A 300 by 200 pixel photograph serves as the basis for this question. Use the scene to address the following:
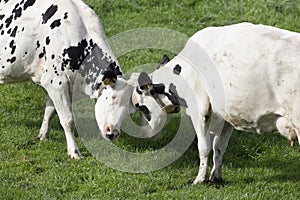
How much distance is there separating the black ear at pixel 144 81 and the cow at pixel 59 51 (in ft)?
1.95

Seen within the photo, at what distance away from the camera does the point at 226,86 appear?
8.09 m

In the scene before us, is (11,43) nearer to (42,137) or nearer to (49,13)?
(49,13)

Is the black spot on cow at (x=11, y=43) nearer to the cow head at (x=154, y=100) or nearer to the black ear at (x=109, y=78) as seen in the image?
the black ear at (x=109, y=78)

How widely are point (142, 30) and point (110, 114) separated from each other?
19.9 feet

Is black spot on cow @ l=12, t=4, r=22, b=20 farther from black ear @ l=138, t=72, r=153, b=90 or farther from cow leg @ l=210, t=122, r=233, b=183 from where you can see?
cow leg @ l=210, t=122, r=233, b=183

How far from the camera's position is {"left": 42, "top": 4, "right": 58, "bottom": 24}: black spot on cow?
998cm

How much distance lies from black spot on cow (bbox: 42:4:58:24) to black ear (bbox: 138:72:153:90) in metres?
1.95

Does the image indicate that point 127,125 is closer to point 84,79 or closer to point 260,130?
point 84,79

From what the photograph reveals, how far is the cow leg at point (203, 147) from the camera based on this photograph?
8609mm

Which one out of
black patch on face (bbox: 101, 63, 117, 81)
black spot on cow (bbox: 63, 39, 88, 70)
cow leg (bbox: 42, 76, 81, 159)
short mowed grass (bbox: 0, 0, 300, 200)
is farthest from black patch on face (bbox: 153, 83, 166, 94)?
cow leg (bbox: 42, 76, 81, 159)

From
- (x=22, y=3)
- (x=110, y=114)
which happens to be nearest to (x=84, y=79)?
(x=110, y=114)

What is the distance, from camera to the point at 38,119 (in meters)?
11.2

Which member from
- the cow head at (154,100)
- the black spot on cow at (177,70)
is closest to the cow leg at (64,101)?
the cow head at (154,100)

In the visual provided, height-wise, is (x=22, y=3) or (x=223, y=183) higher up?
(x=22, y=3)
